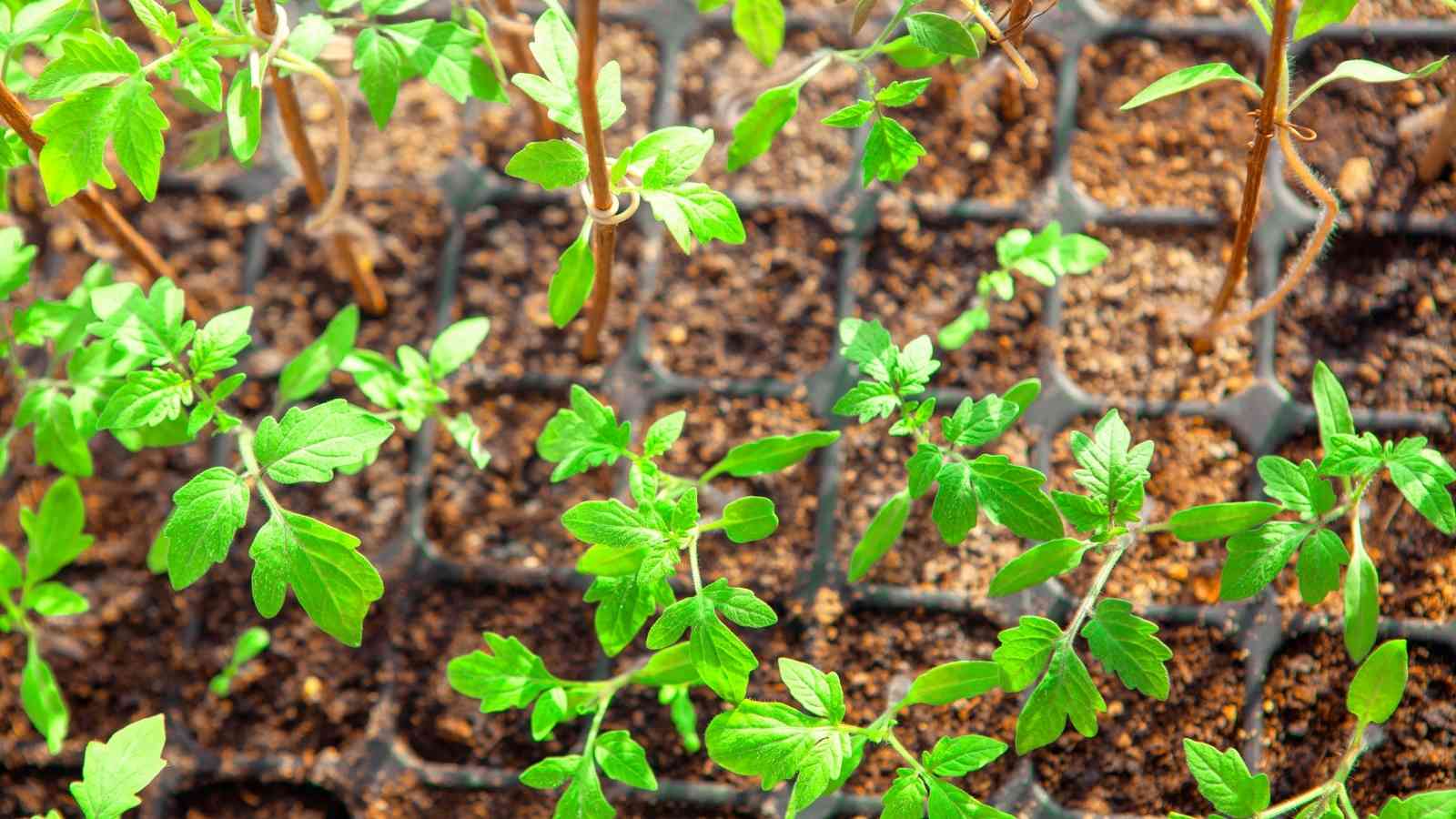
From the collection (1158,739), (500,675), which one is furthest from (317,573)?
(1158,739)

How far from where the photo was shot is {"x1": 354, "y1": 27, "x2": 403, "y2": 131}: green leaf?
1071mm

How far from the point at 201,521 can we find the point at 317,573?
0.32 ft

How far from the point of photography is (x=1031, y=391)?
3.59 feet

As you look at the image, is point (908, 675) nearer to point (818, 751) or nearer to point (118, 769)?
point (818, 751)

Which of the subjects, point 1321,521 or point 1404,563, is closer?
point 1321,521

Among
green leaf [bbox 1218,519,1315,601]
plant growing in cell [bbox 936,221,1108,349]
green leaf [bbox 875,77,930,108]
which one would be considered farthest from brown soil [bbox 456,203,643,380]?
green leaf [bbox 1218,519,1315,601]

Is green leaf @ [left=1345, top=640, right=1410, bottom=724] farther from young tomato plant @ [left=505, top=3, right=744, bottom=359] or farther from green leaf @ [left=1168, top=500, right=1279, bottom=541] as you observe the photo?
young tomato plant @ [left=505, top=3, right=744, bottom=359]

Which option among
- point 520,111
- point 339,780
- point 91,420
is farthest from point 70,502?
point 520,111

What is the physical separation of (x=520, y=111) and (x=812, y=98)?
0.36m

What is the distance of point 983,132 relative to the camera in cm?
147

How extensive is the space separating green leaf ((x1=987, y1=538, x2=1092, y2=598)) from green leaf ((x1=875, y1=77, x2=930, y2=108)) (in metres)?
0.39

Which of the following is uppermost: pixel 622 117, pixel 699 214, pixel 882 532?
pixel 699 214

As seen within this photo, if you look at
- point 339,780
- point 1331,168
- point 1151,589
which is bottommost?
point 339,780

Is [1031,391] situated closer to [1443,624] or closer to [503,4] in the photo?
[1443,624]
